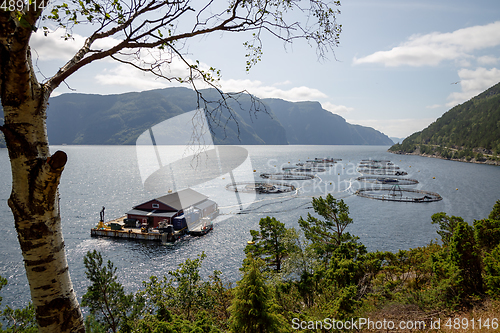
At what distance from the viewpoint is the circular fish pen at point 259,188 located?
81.2m

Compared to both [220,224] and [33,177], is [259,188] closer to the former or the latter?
[220,224]

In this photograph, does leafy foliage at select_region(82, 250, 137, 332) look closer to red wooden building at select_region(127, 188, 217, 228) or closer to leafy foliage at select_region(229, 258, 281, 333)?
leafy foliage at select_region(229, 258, 281, 333)

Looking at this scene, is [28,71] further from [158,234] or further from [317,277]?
[158,234]

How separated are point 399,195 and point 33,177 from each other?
87.4 m

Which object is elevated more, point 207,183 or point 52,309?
point 52,309

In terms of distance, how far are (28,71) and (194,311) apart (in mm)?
17794

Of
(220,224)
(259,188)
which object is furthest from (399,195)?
(220,224)

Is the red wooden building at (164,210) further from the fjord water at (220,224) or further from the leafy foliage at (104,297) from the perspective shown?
the leafy foliage at (104,297)

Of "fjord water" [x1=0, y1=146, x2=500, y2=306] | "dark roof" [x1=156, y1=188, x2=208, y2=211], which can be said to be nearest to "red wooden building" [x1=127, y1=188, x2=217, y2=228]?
"dark roof" [x1=156, y1=188, x2=208, y2=211]

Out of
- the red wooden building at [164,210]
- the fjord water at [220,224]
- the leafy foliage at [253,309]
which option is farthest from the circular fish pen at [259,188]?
the leafy foliage at [253,309]

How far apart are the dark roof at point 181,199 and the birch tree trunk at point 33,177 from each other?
5031 centimetres

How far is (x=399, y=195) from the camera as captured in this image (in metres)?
76.8

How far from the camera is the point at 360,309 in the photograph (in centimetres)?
1355

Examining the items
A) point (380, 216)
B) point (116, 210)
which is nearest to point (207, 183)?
point (116, 210)
